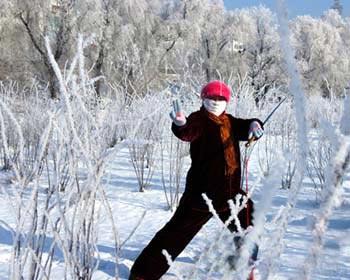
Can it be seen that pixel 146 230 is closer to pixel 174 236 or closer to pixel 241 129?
pixel 174 236

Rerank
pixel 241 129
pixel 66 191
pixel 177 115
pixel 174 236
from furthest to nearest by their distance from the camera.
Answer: pixel 241 129 < pixel 174 236 < pixel 177 115 < pixel 66 191

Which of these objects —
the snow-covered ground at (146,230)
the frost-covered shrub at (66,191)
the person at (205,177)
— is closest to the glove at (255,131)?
the person at (205,177)

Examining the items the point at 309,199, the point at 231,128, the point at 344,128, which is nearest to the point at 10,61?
the point at 309,199

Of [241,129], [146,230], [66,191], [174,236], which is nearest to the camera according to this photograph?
[66,191]

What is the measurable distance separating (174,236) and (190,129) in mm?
480

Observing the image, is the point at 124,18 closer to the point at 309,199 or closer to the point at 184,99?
the point at 184,99

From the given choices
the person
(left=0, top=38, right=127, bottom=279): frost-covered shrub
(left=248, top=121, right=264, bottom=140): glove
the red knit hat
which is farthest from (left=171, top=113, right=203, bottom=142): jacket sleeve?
(left=0, top=38, right=127, bottom=279): frost-covered shrub

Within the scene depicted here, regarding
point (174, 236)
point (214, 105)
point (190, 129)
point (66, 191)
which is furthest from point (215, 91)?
point (66, 191)

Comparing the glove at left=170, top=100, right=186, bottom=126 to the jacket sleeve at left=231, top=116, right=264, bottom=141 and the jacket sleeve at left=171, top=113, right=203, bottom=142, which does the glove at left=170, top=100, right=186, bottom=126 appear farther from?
the jacket sleeve at left=231, top=116, right=264, bottom=141

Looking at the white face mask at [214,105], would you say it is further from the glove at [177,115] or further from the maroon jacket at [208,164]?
the glove at [177,115]

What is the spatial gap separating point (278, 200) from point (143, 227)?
139cm

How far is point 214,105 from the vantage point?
7.36 feet

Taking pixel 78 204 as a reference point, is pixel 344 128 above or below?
above

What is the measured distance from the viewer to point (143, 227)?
11.9 feet
